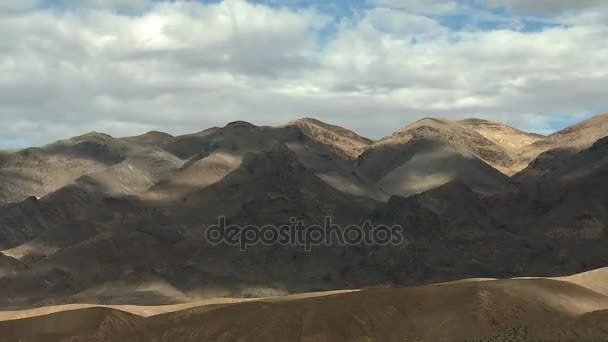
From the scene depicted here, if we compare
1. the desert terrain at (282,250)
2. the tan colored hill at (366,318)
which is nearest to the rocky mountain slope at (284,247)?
the desert terrain at (282,250)

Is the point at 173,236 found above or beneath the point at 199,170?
beneath

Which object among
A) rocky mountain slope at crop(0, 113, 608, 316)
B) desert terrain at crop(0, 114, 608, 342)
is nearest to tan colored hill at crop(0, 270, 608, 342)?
desert terrain at crop(0, 114, 608, 342)

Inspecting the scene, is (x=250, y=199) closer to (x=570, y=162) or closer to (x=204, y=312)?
(x=570, y=162)

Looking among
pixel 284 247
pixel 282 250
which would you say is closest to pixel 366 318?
pixel 282 250

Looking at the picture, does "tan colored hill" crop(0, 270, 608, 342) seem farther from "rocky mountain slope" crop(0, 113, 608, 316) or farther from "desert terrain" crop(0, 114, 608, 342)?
"rocky mountain slope" crop(0, 113, 608, 316)

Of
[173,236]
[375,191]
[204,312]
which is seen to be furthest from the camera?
[375,191]

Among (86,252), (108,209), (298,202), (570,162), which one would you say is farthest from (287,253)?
(570,162)

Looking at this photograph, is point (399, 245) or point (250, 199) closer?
point (399, 245)

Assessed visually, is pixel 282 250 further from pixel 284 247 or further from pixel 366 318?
pixel 366 318

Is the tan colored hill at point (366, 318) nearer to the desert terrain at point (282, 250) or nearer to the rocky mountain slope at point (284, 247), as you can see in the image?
the desert terrain at point (282, 250)
